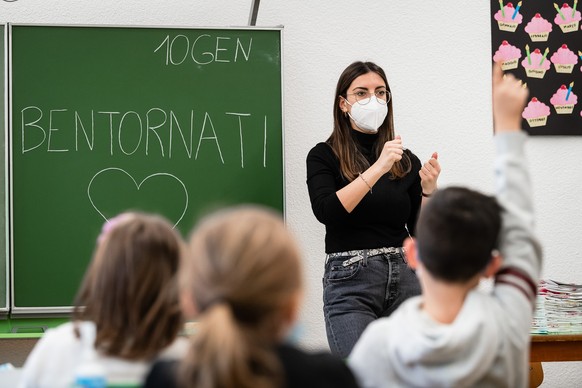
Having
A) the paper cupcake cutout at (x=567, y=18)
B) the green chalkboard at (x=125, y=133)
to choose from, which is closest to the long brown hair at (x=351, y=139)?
the green chalkboard at (x=125, y=133)

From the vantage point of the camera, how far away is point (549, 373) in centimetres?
400

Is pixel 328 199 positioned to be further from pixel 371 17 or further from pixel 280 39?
pixel 371 17

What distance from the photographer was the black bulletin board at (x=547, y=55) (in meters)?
3.94

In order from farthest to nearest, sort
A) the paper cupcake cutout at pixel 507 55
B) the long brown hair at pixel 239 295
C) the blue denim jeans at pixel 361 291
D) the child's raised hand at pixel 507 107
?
1. the paper cupcake cutout at pixel 507 55
2. the blue denim jeans at pixel 361 291
3. the child's raised hand at pixel 507 107
4. the long brown hair at pixel 239 295

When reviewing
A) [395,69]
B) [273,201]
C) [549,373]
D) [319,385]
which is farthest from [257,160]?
[319,385]

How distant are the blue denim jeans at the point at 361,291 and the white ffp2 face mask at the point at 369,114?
0.45 m

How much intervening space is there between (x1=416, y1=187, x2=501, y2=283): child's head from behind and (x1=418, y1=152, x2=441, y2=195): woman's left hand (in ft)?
3.81

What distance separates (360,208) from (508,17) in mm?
1695

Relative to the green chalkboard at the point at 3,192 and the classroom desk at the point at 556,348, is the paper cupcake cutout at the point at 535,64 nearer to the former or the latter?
the classroom desk at the point at 556,348

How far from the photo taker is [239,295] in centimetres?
117

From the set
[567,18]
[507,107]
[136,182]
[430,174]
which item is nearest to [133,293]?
[507,107]

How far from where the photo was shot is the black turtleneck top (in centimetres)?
272

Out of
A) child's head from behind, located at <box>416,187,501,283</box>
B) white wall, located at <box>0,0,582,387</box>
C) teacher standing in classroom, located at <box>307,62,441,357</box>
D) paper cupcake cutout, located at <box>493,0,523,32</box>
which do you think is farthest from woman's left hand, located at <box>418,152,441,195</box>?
paper cupcake cutout, located at <box>493,0,523,32</box>

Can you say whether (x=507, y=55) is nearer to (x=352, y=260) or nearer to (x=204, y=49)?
(x=204, y=49)
